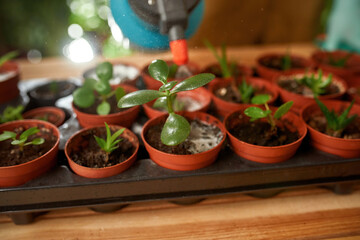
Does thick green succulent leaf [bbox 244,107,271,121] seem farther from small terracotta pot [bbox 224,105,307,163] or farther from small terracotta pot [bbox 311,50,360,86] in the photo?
small terracotta pot [bbox 311,50,360,86]

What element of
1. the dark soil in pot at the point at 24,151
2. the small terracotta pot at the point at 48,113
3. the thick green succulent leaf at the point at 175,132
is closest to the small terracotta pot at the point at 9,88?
the small terracotta pot at the point at 48,113

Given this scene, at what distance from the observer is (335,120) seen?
0.80 metres

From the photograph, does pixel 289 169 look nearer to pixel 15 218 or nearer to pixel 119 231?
pixel 119 231

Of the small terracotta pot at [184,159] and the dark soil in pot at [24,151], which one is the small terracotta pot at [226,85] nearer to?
the small terracotta pot at [184,159]

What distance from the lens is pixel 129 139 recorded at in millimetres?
804

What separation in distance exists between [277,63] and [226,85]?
12.8 inches

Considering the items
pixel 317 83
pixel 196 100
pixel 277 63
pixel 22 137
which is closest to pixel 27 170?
pixel 22 137

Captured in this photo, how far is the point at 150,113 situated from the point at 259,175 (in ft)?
1.21

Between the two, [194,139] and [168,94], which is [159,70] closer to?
[168,94]

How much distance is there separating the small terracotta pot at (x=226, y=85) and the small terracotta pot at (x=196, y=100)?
0.03 metres

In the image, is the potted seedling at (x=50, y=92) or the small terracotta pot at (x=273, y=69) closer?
the potted seedling at (x=50, y=92)

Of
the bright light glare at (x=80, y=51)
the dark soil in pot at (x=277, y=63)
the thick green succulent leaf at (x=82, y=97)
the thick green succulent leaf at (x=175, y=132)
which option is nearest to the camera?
the thick green succulent leaf at (x=175, y=132)

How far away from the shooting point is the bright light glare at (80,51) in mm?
1338

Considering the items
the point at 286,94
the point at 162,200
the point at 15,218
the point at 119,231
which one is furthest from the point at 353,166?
the point at 15,218
